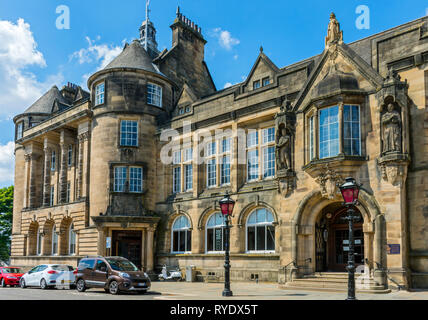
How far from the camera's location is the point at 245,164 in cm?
2883

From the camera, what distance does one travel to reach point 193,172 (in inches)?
1230

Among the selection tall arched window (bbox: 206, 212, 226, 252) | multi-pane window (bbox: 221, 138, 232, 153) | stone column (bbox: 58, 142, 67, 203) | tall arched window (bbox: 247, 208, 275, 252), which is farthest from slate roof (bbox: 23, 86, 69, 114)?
tall arched window (bbox: 247, 208, 275, 252)

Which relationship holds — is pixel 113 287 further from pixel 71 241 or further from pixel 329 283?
pixel 71 241

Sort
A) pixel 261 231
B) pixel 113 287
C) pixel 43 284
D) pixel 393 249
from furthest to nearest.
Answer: pixel 261 231
pixel 43 284
pixel 113 287
pixel 393 249

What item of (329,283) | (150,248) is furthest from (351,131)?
(150,248)

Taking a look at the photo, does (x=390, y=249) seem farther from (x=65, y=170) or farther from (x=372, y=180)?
(x=65, y=170)

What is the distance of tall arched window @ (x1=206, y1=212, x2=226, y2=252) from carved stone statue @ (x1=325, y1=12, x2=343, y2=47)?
40.7ft

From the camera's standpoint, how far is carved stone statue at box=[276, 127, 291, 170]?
24.0 m

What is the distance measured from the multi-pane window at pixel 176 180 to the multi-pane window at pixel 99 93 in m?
7.51

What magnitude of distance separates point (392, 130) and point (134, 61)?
20806mm

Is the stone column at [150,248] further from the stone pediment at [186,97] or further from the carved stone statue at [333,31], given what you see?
the carved stone statue at [333,31]

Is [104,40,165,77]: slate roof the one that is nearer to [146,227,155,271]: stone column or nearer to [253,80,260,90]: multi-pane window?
[253,80,260,90]: multi-pane window

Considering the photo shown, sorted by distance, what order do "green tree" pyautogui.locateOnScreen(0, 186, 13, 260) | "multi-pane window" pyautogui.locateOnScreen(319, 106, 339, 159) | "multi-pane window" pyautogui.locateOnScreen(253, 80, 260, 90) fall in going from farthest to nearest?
"green tree" pyautogui.locateOnScreen(0, 186, 13, 260), "multi-pane window" pyautogui.locateOnScreen(253, 80, 260, 90), "multi-pane window" pyautogui.locateOnScreen(319, 106, 339, 159)

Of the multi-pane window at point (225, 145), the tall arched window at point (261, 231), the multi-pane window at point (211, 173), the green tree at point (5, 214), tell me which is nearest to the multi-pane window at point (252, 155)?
the multi-pane window at point (225, 145)
